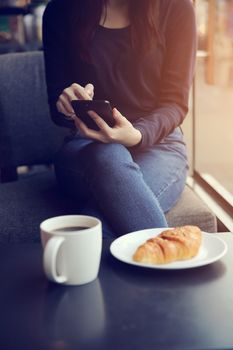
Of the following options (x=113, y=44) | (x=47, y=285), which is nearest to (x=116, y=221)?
(x=47, y=285)

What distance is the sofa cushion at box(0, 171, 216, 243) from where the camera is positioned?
130cm

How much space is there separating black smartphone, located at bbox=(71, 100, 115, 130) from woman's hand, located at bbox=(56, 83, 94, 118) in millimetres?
61

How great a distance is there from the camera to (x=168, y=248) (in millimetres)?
788

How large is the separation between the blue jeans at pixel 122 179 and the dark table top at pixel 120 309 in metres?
0.22

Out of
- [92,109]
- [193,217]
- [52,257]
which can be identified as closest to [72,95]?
[92,109]

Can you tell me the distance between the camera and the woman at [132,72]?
131cm

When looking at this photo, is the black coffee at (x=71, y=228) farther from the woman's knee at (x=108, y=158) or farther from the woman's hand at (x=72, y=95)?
the woman's hand at (x=72, y=95)

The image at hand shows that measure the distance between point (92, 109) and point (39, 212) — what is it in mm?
334

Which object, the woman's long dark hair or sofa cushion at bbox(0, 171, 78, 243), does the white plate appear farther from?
the woman's long dark hair

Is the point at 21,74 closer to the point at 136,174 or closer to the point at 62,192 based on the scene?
the point at 62,192

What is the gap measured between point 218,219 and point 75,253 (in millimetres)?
940

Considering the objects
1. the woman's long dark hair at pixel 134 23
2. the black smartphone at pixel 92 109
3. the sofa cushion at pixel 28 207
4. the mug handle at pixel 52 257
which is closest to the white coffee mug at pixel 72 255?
the mug handle at pixel 52 257

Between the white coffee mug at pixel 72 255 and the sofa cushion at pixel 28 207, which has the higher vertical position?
the white coffee mug at pixel 72 255

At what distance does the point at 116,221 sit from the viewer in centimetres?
107
